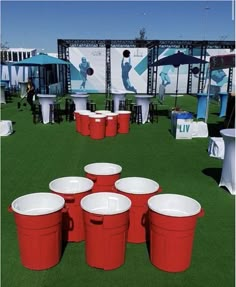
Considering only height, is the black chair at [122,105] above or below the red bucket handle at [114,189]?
above

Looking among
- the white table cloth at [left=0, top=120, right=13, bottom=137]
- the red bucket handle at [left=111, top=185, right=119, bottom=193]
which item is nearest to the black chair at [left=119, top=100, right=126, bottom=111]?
the white table cloth at [left=0, top=120, right=13, bottom=137]

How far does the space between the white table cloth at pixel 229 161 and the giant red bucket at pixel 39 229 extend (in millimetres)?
3122

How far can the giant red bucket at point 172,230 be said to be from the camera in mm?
3119

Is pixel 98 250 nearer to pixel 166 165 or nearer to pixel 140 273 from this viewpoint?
pixel 140 273

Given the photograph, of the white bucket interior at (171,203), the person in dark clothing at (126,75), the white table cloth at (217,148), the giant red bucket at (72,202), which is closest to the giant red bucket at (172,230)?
the white bucket interior at (171,203)

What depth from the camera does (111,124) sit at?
9953 mm

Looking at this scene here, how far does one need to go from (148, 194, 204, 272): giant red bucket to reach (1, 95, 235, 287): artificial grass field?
5.1 inches

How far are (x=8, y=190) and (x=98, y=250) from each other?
286 centimetres

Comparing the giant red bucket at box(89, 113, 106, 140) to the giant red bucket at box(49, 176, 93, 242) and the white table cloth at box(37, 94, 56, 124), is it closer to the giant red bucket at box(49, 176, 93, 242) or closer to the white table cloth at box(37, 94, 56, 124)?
the white table cloth at box(37, 94, 56, 124)

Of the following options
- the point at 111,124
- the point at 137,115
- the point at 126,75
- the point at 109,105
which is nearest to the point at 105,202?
the point at 111,124

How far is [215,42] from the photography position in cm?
2311

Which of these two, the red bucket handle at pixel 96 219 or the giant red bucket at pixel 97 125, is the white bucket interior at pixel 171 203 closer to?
the red bucket handle at pixel 96 219

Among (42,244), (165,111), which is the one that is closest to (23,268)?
(42,244)

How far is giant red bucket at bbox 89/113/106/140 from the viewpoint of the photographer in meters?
9.59
